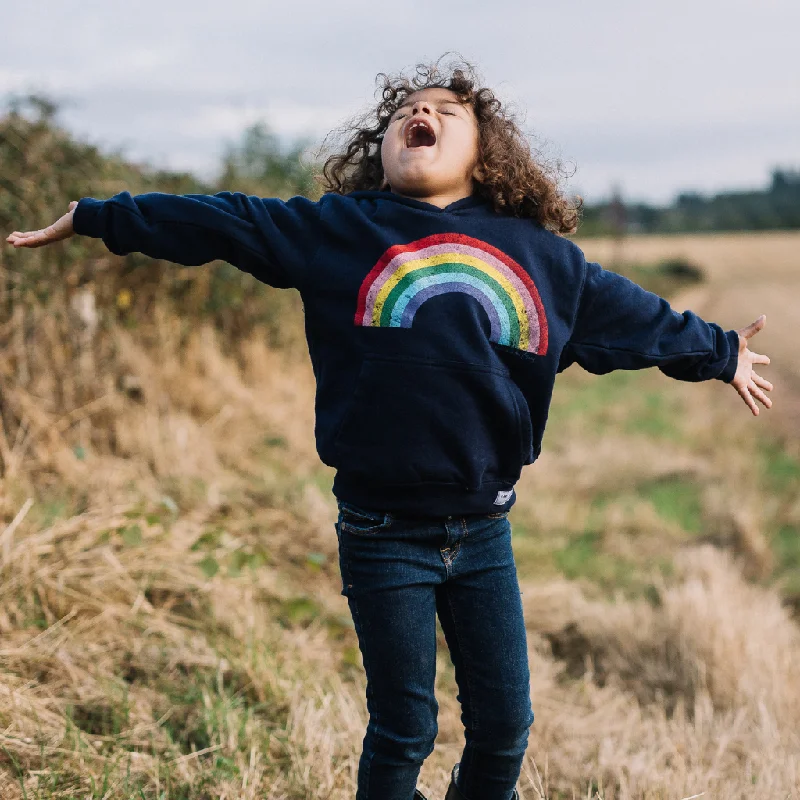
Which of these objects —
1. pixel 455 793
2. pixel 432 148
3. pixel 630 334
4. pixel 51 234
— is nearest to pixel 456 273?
pixel 432 148

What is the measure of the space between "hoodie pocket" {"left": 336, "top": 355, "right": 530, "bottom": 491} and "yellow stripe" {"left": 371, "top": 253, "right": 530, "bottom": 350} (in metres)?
0.11

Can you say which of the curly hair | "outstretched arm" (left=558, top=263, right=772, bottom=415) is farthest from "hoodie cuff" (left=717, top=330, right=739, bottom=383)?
the curly hair

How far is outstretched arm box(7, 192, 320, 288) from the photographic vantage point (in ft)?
6.42

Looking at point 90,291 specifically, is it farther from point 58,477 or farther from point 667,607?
point 667,607

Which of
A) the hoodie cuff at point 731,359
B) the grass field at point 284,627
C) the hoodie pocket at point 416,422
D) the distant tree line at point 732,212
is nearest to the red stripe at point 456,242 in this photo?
the hoodie pocket at point 416,422

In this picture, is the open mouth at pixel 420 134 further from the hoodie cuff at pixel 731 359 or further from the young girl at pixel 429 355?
the hoodie cuff at pixel 731 359

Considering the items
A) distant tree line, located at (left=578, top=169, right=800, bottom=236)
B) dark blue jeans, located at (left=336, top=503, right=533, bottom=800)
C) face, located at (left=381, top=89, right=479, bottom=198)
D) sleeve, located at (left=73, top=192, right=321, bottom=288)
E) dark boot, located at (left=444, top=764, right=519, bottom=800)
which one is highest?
distant tree line, located at (left=578, top=169, right=800, bottom=236)

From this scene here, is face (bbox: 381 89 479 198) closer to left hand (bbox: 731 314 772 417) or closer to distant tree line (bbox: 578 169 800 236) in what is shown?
left hand (bbox: 731 314 772 417)

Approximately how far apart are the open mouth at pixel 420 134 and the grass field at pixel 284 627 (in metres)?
1.61

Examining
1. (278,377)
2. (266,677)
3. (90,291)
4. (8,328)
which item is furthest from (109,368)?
(266,677)

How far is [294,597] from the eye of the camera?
350 centimetres

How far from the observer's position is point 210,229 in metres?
1.97

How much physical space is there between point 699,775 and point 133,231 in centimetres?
205

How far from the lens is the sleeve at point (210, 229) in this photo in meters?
1.96
